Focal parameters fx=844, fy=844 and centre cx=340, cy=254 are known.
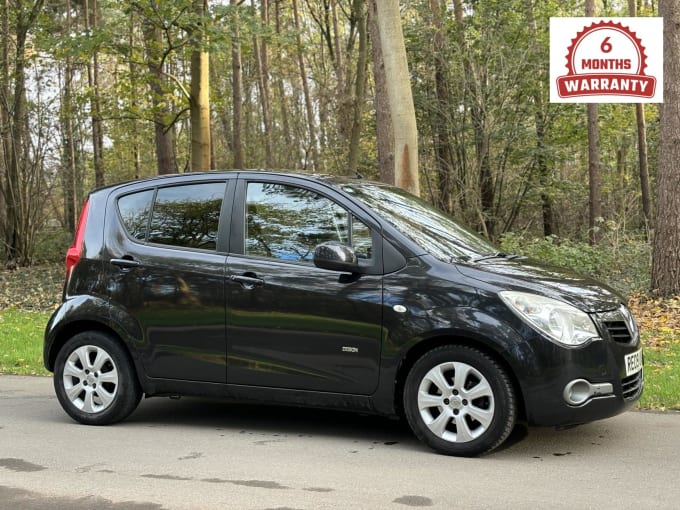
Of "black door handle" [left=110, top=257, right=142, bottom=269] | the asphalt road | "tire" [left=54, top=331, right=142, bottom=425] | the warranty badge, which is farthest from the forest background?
"black door handle" [left=110, top=257, right=142, bottom=269]

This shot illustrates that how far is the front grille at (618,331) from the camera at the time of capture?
5.45m

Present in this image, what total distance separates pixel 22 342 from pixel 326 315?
7.27 meters

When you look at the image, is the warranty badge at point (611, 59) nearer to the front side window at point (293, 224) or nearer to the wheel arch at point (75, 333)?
the front side window at point (293, 224)

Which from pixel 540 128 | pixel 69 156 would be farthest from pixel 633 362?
pixel 69 156

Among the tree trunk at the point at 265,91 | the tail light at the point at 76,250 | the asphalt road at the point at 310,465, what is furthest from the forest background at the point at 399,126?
the tail light at the point at 76,250

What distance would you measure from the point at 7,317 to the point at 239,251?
32.7 feet

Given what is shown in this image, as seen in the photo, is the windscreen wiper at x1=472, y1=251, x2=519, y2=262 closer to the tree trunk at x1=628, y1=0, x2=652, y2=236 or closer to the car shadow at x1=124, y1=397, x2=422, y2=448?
the car shadow at x1=124, y1=397, x2=422, y2=448

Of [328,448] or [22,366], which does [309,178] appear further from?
[22,366]

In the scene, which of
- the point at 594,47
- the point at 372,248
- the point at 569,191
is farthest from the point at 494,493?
the point at 569,191

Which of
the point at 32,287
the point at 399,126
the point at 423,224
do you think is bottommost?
the point at 32,287

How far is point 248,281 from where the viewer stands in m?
6.02

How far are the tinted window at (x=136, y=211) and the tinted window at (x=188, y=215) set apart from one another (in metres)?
0.07

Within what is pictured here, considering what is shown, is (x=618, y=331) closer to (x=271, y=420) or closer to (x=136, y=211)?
(x=271, y=420)

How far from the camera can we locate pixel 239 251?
6180 mm
